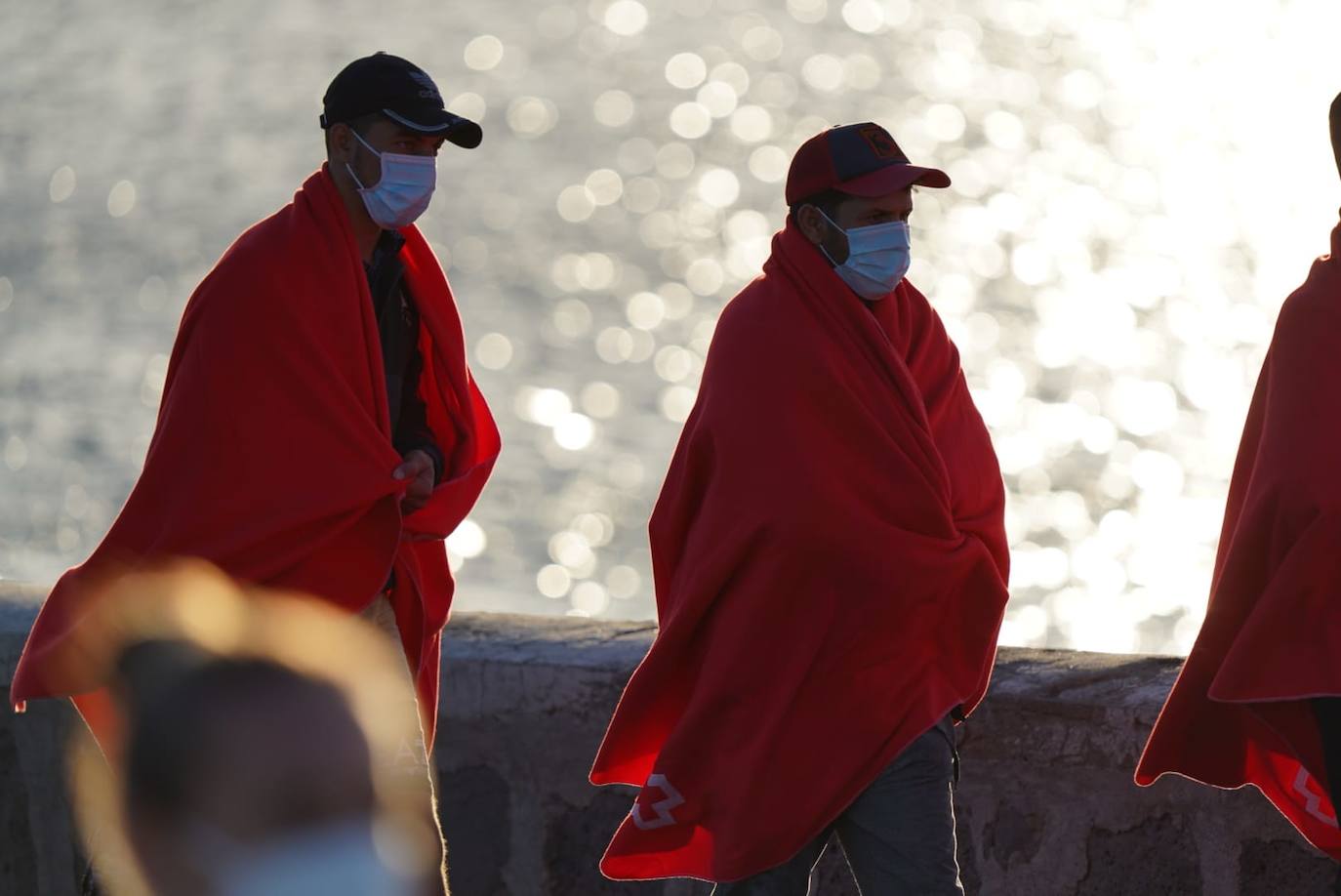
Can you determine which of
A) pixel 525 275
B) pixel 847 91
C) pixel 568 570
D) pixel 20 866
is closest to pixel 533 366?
pixel 525 275

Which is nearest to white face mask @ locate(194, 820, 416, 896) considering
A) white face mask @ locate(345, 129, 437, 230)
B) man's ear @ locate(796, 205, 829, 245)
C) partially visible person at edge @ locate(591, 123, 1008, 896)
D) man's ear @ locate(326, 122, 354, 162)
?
partially visible person at edge @ locate(591, 123, 1008, 896)

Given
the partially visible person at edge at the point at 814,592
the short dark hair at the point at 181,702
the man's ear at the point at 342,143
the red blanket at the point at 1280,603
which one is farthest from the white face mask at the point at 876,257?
the short dark hair at the point at 181,702

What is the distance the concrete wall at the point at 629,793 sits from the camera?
4629mm

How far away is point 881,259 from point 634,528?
76.8 feet

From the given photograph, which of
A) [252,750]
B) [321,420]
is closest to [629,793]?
[321,420]

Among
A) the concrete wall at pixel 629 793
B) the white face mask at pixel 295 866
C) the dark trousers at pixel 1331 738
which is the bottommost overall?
the concrete wall at pixel 629 793

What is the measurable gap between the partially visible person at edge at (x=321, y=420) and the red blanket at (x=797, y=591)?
40 centimetres

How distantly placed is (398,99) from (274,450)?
61cm

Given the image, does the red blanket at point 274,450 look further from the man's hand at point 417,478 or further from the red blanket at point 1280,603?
the red blanket at point 1280,603

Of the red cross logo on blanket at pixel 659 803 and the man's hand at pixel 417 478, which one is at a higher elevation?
the man's hand at pixel 417 478

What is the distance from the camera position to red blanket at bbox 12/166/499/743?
13.9ft

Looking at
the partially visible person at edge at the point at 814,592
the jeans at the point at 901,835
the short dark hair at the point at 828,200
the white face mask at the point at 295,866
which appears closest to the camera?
the white face mask at the point at 295,866

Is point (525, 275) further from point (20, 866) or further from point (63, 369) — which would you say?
point (20, 866)

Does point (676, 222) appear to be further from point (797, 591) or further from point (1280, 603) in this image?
point (1280, 603)
